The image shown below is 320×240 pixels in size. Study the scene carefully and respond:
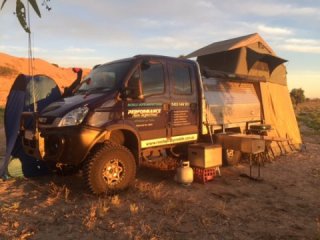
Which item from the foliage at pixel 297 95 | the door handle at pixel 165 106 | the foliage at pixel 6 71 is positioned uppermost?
the foliage at pixel 6 71

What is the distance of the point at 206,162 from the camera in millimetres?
7309

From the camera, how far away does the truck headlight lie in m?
5.95

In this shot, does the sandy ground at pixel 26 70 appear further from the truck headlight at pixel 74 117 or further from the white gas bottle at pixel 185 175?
the truck headlight at pixel 74 117

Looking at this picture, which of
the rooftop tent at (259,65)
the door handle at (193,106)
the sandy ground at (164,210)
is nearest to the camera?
the sandy ground at (164,210)

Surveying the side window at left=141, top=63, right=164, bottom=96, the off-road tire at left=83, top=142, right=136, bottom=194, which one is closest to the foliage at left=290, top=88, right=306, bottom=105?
the side window at left=141, top=63, right=164, bottom=96

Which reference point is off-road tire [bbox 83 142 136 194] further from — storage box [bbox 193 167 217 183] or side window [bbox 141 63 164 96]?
storage box [bbox 193 167 217 183]

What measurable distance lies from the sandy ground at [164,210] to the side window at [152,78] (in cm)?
185

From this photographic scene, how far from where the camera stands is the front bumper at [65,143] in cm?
584

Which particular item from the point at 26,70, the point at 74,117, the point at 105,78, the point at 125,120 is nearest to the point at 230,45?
the point at 105,78

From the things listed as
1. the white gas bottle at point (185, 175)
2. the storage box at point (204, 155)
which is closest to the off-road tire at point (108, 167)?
the white gas bottle at point (185, 175)

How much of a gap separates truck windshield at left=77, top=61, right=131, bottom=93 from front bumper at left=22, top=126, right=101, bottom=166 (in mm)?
1088

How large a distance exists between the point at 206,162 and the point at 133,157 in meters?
1.65

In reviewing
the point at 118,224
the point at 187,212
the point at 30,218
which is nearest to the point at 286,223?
the point at 187,212

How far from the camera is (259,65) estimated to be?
502 inches
